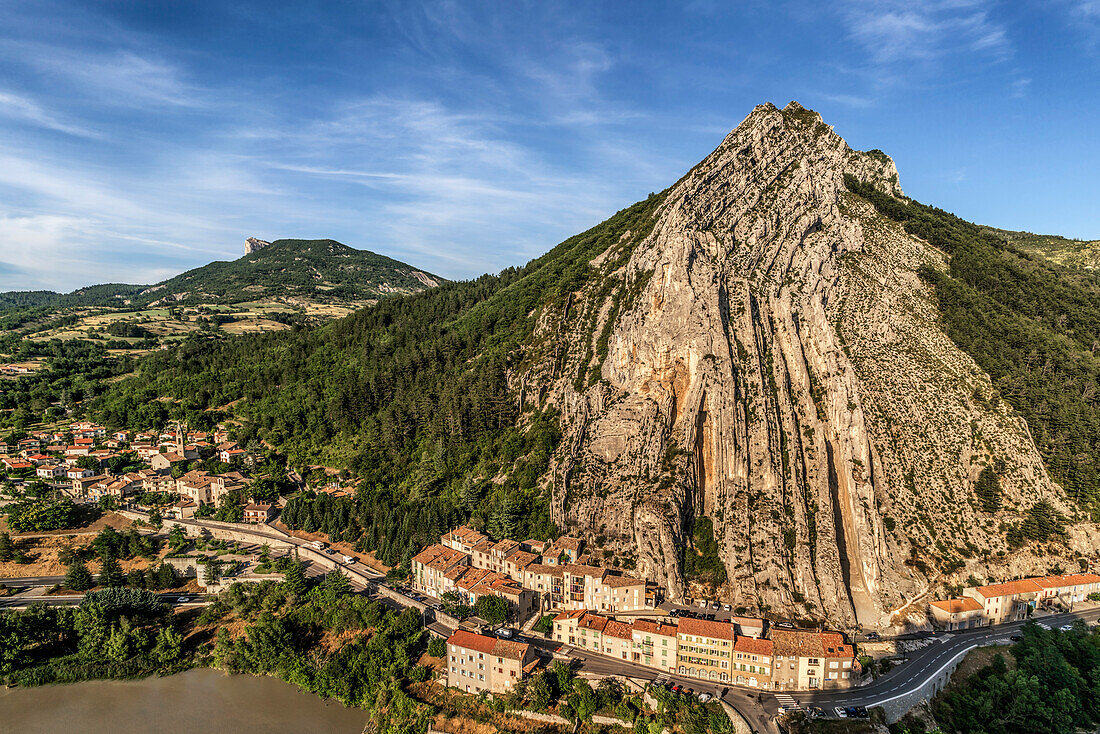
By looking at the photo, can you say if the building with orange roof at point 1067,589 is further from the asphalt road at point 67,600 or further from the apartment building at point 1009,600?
the asphalt road at point 67,600

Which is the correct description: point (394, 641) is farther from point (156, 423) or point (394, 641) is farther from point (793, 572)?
point (156, 423)

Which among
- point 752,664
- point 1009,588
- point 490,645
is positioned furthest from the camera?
point 1009,588

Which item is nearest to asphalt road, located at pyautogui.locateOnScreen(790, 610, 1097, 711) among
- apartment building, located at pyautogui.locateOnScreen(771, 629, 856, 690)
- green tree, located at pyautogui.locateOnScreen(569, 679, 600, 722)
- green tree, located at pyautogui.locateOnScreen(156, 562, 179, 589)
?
apartment building, located at pyautogui.locateOnScreen(771, 629, 856, 690)

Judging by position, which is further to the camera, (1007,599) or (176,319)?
(176,319)

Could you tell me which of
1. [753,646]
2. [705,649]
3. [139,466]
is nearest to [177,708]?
[705,649]

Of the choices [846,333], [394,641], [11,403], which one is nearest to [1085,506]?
[846,333]

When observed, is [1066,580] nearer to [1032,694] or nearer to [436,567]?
[1032,694]
